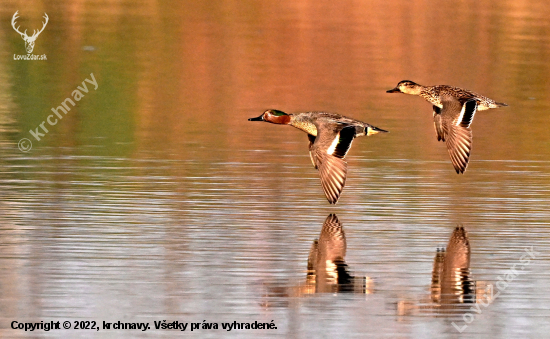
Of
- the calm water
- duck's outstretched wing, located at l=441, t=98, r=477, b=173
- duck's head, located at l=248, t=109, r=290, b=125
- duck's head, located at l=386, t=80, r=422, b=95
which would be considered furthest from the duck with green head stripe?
duck's head, located at l=386, t=80, r=422, b=95

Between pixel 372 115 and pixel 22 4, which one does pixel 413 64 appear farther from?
pixel 22 4

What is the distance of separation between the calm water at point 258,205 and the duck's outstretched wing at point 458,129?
1.39 feet

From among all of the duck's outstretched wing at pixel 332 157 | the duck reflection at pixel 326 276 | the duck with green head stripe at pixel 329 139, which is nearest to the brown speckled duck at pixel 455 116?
the duck with green head stripe at pixel 329 139

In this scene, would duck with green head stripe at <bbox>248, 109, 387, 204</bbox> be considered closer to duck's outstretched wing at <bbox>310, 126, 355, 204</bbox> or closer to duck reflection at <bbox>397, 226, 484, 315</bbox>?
duck's outstretched wing at <bbox>310, 126, 355, 204</bbox>

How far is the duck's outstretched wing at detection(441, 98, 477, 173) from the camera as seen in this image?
1449 centimetres

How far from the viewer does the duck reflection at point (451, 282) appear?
9.84 metres

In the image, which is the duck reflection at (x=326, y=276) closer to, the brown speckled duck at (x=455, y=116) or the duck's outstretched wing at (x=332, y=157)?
the duck's outstretched wing at (x=332, y=157)

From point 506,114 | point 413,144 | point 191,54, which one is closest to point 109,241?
point 413,144

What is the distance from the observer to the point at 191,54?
32.1 m

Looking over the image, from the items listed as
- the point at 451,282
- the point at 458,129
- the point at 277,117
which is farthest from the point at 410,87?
the point at 451,282

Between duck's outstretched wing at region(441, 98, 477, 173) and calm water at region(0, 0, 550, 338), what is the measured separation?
1.39 ft

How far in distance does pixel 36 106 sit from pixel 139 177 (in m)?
7.29

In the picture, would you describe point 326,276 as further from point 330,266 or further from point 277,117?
point 277,117

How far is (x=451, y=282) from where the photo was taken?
10.6m
